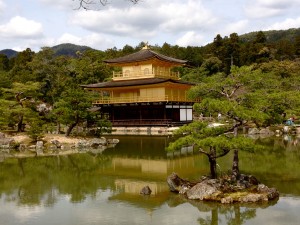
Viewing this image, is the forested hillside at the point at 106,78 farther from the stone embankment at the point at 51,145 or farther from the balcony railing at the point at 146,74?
the balcony railing at the point at 146,74

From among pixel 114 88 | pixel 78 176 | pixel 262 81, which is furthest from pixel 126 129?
pixel 262 81

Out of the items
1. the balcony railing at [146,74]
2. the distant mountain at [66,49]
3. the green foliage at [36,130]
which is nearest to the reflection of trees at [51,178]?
the green foliage at [36,130]

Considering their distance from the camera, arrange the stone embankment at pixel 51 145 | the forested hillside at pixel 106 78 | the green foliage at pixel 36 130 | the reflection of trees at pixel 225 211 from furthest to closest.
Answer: the green foliage at pixel 36 130 → the stone embankment at pixel 51 145 → the forested hillside at pixel 106 78 → the reflection of trees at pixel 225 211

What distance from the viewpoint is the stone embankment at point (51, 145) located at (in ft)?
78.7

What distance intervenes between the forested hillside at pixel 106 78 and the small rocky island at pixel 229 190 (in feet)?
6.89

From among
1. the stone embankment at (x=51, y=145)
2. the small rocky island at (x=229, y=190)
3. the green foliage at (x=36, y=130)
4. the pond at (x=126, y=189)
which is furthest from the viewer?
the green foliage at (x=36, y=130)

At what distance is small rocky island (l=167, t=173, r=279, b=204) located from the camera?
35.9 ft

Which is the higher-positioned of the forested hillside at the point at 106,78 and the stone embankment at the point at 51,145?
the forested hillside at the point at 106,78

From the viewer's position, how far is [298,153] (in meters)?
20.4

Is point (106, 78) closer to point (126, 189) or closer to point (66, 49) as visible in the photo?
point (126, 189)

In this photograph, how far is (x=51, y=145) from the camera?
2519 centimetres

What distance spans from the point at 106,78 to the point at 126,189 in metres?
41.2

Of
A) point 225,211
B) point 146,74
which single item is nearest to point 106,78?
point 146,74

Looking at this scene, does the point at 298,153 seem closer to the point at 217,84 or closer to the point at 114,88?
the point at 217,84
